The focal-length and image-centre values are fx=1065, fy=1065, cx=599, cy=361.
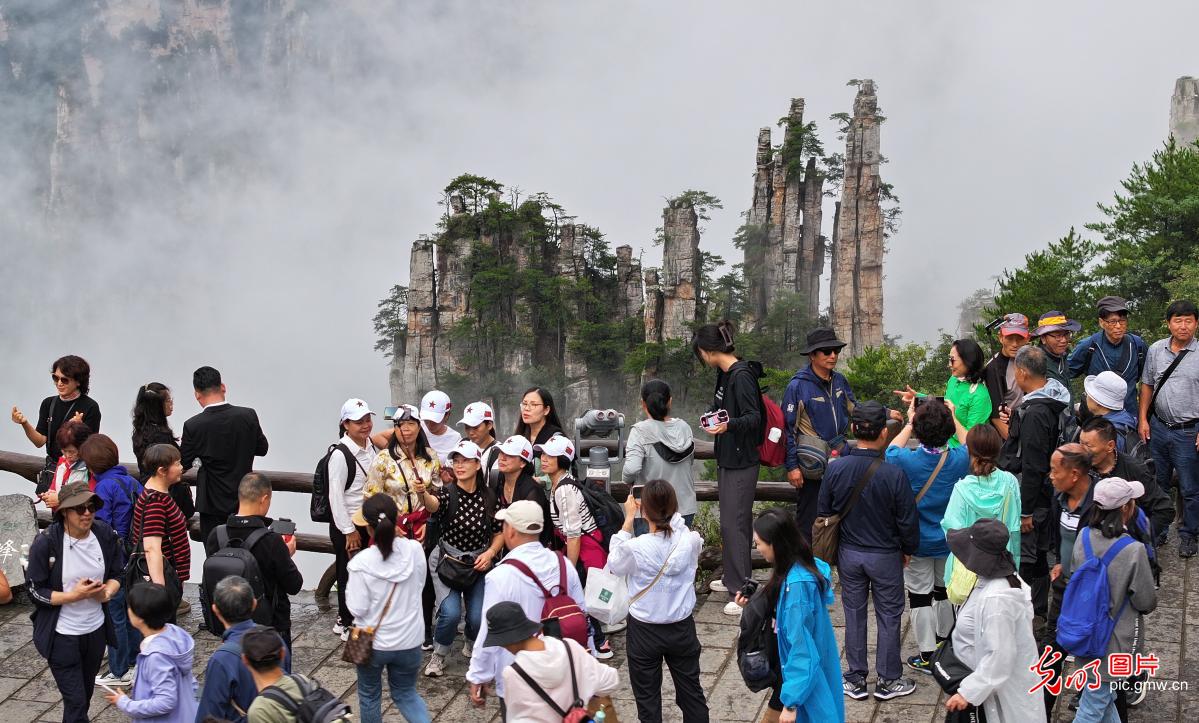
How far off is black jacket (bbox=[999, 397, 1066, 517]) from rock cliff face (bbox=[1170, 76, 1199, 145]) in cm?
6468

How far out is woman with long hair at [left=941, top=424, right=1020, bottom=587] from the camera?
5.28 m

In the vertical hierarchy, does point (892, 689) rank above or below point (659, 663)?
below

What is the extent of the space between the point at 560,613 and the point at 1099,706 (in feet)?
7.98

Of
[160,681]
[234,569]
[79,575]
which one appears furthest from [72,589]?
[160,681]

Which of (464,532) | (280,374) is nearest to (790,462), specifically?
(464,532)

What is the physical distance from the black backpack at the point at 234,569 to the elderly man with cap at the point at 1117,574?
377 cm

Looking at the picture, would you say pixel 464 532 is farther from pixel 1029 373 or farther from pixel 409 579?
pixel 1029 373

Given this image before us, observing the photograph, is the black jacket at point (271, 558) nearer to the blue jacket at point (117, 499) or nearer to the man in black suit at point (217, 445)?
the blue jacket at point (117, 499)

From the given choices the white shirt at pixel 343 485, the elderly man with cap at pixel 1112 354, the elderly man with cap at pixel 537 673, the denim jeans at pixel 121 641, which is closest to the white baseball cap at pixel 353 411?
the white shirt at pixel 343 485

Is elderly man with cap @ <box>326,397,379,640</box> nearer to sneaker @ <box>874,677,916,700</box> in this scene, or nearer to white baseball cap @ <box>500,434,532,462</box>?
white baseball cap @ <box>500,434,532,462</box>

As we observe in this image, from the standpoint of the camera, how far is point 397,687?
5203 millimetres

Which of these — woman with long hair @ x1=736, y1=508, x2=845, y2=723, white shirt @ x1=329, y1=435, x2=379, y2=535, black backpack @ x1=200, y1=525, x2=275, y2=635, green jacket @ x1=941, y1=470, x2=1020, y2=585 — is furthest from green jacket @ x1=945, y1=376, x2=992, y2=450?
black backpack @ x1=200, y1=525, x2=275, y2=635

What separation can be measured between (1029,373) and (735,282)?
69817 mm

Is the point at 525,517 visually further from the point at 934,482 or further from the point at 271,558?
the point at 934,482
